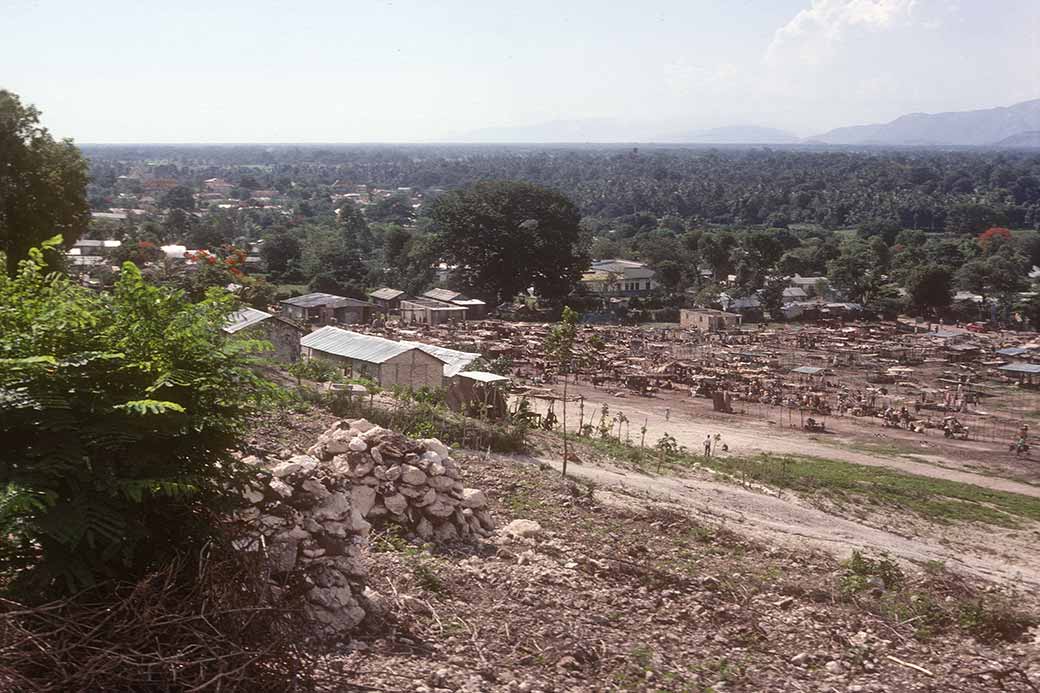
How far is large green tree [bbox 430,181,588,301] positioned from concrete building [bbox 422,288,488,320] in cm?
144

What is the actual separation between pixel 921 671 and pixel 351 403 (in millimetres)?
8383

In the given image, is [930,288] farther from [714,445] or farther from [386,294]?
[714,445]

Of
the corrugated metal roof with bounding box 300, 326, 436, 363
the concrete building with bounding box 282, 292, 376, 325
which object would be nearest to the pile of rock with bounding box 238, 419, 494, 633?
the corrugated metal roof with bounding box 300, 326, 436, 363

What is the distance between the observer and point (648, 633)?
24.7 feet

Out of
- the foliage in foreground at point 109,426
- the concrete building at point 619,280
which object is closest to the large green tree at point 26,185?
the foliage in foreground at point 109,426

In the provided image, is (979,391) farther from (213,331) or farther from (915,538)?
(213,331)

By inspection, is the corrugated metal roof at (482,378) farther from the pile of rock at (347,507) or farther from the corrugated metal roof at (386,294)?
the corrugated metal roof at (386,294)

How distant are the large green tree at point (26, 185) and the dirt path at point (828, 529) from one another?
10.5 m

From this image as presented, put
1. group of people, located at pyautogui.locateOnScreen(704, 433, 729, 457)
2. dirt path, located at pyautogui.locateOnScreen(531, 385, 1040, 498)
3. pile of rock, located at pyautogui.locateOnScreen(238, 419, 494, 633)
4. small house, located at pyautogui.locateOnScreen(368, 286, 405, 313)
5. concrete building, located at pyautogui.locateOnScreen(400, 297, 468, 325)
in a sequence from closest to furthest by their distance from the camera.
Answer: pile of rock, located at pyautogui.locateOnScreen(238, 419, 494, 633) → group of people, located at pyautogui.locateOnScreen(704, 433, 729, 457) → dirt path, located at pyautogui.locateOnScreen(531, 385, 1040, 498) → concrete building, located at pyautogui.locateOnScreen(400, 297, 468, 325) → small house, located at pyautogui.locateOnScreen(368, 286, 405, 313)

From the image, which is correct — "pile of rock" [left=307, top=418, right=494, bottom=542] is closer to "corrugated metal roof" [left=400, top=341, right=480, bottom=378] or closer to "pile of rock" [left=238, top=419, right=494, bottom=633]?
"pile of rock" [left=238, top=419, right=494, bottom=633]

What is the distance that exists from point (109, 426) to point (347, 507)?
255 cm

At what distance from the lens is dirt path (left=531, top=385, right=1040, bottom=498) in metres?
22.5

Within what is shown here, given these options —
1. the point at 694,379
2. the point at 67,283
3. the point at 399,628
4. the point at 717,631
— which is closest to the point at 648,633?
the point at 717,631

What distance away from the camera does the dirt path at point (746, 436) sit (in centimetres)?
2245
